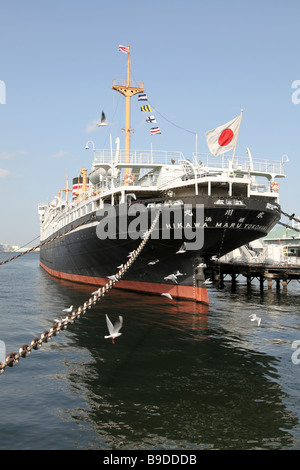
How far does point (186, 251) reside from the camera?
1086 inches

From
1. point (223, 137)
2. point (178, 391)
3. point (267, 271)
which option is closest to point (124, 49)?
point (223, 137)

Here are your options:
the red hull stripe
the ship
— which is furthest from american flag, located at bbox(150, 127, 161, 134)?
the red hull stripe

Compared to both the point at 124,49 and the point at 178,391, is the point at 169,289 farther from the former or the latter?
the point at 124,49

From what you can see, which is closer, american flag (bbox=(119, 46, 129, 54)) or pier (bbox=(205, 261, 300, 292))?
american flag (bbox=(119, 46, 129, 54))

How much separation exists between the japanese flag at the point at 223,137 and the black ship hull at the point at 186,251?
3.68 m

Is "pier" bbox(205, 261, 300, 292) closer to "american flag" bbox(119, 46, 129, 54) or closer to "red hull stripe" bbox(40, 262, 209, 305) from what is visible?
"red hull stripe" bbox(40, 262, 209, 305)

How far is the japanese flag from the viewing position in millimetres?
26062

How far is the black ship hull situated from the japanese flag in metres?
3.68

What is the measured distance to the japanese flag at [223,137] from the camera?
1026 inches

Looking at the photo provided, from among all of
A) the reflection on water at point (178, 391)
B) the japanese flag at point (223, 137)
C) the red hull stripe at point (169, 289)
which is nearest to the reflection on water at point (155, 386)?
the reflection on water at point (178, 391)

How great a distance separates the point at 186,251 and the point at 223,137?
328 inches

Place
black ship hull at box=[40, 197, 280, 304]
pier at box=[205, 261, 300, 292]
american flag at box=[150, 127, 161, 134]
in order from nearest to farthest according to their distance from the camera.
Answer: black ship hull at box=[40, 197, 280, 304]
american flag at box=[150, 127, 161, 134]
pier at box=[205, 261, 300, 292]

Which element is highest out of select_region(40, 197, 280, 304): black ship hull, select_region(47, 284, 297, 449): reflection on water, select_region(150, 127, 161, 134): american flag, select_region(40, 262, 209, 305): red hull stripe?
select_region(150, 127, 161, 134): american flag

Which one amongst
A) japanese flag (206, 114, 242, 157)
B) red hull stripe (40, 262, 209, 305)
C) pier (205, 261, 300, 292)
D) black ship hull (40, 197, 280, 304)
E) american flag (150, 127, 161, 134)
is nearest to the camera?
black ship hull (40, 197, 280, 304)
